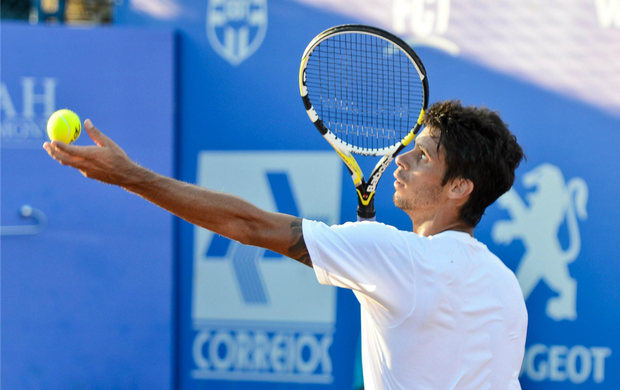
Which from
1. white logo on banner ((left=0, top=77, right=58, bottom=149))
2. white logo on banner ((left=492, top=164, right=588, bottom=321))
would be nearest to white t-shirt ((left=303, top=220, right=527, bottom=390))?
white logo on banner ((left=492, top=164, right=588, bottom=321))

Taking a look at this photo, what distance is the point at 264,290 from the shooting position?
132 inches

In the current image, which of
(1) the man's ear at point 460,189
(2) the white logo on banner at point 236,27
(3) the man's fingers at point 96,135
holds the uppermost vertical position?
(2) the white logo on banner at point 236,27

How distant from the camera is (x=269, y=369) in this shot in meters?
3.37

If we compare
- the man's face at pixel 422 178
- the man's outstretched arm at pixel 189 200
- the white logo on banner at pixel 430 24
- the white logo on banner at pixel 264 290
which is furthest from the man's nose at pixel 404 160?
the white logo on banner at pixel 430 24

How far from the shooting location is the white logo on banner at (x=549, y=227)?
315 cm

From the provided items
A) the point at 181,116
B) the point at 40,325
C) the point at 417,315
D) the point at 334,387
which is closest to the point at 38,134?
the point at 181,116

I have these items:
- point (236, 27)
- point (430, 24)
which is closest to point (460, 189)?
point (430, 24)

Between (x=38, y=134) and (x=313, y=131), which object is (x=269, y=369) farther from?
(x=38, y=134)

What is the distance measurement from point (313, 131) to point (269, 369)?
1317 mm

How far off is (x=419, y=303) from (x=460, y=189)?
41cm

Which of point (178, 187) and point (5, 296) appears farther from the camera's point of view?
point (5, 296)

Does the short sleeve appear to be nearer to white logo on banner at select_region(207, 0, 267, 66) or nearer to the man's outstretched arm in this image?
the man's outstretched arm

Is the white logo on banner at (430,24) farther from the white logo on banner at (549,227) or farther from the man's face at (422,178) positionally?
the man's face at (422,178)

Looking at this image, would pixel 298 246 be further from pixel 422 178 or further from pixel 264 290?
pixel 264 290
